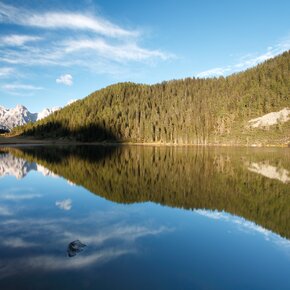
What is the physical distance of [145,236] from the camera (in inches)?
650

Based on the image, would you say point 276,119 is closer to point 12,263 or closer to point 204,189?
point 204,189

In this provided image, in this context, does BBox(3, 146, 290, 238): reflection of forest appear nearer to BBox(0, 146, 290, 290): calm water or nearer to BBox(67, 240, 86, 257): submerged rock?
BBox(0, 146, 290, 290): calm water

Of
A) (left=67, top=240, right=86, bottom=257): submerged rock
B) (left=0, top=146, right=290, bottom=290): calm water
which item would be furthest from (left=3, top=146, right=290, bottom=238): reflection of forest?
(left=67, top=240, right=86, bottom=257): submerged rock

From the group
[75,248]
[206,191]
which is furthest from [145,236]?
[206,191]

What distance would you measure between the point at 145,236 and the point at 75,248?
4138 mm

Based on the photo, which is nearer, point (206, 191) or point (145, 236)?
point (145, 236)

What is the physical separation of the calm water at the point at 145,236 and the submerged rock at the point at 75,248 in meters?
0.06

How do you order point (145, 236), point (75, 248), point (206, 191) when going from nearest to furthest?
point (75, 248) → point (145, 236) → point (206, 191)

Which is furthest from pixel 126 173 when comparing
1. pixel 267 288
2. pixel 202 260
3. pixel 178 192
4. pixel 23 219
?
pixel 267 288

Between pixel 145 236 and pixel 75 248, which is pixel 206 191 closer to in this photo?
pixel 145 236

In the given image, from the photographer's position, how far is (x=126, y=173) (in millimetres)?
40469

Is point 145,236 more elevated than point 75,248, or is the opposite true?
point 75,248

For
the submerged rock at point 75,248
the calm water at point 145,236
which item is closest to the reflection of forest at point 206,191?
the calm water at point 145,236

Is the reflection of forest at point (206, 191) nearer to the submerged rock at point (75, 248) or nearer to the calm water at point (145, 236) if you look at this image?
the calm water at point (145, 236)
